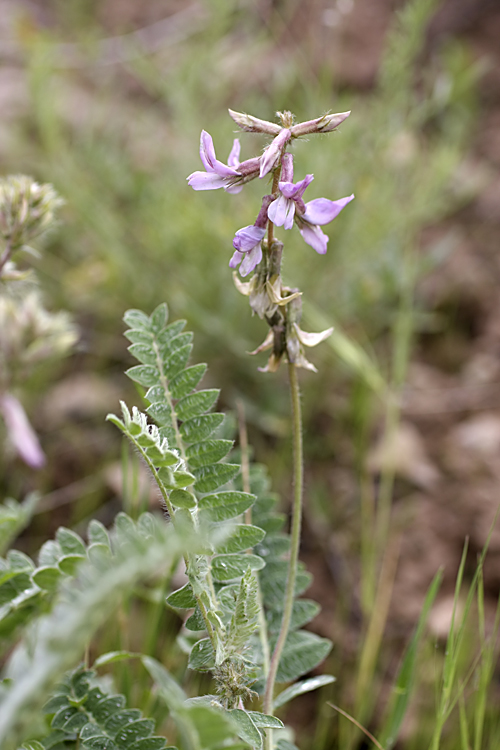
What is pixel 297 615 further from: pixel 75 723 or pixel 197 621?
pixel 75 723

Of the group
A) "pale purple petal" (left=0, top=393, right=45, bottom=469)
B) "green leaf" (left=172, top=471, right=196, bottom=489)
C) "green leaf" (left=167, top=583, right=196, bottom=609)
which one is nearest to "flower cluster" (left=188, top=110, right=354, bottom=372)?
"green leaf" (left=172, top=471, right=196, bottom=489)

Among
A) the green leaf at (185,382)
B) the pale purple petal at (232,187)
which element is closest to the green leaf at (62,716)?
the green leaf at (185,382)

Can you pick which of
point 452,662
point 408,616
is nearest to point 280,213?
point 452,662

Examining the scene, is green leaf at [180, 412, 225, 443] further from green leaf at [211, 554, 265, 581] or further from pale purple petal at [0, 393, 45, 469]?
pale purple petal at [0, 393, 45, 469]

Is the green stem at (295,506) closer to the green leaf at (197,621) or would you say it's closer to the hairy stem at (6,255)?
the green leaf at (197,621)

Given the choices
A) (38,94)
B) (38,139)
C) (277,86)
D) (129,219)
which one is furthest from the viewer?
(38,139)

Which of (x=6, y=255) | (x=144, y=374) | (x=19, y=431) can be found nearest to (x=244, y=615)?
(x=144, y=374)

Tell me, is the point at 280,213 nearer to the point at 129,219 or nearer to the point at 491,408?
the point at 491,408
